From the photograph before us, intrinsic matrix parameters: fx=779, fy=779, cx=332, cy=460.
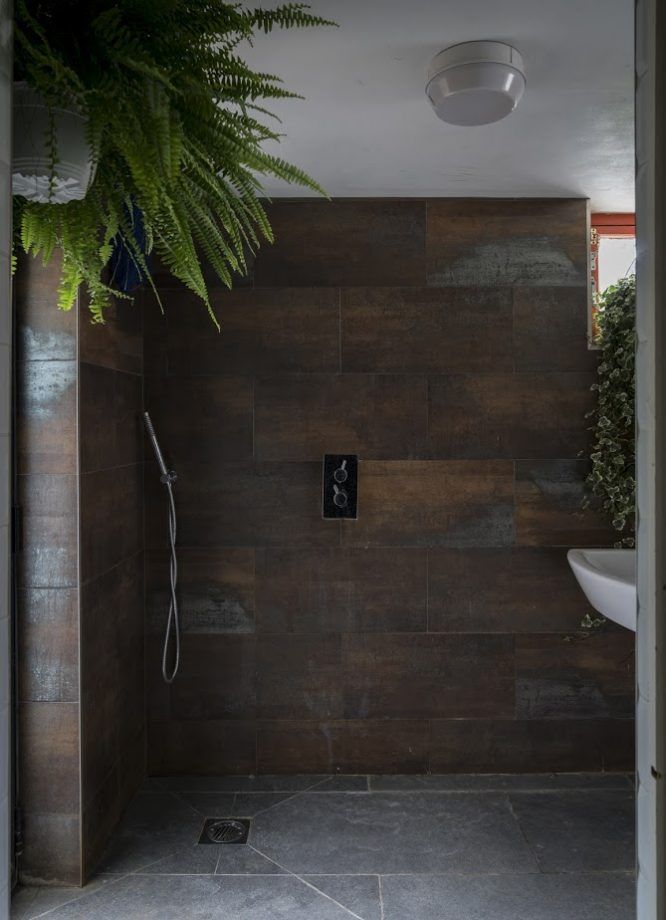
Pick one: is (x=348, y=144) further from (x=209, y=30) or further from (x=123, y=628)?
(x=123, y=628)

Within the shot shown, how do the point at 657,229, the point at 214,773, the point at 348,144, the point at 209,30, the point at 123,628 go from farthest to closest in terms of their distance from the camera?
the point at 214,773
the point at 123,628
the point at 348,144
the point at 209,30
the point at 657,229

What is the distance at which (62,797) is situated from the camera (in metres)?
2.36

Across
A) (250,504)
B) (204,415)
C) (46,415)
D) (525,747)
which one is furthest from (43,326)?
(525,747)

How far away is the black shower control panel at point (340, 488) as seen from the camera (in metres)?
3.10

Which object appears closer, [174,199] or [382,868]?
[174,199]

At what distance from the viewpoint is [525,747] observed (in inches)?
124

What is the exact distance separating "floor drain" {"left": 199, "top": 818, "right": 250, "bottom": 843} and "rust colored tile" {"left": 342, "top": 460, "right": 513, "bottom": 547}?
1.11m

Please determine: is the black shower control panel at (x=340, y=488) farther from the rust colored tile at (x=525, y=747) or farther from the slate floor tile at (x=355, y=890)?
the slate floor tile at (x=355, y=890)

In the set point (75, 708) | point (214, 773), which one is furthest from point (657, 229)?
point (214, 773)

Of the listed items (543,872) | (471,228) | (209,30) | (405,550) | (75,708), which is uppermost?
(471,228)

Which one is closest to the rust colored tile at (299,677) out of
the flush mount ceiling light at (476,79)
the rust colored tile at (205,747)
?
the rust colored tile at (205,747)

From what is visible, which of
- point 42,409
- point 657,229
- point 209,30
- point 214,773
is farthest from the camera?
point 214,773

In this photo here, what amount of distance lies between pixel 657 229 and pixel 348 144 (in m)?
1.94

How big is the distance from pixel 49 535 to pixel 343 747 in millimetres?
1526
